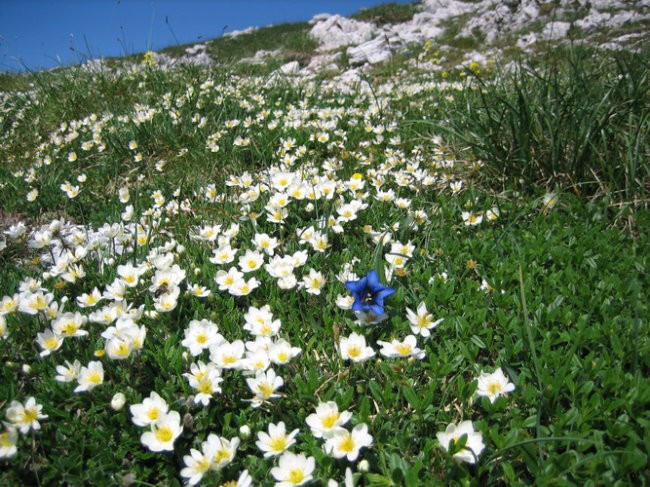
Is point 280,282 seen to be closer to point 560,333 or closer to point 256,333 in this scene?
point 256,333

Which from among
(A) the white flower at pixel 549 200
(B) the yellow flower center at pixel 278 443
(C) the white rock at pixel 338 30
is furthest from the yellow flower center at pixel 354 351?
(C) the white rock at pixel 338 30

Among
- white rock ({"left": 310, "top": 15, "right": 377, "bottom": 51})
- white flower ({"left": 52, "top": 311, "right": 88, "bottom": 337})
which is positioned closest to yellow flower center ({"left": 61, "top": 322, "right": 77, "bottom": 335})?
white flower ({"left": 52, "top": 311, "right": 88, "bottom": 337})

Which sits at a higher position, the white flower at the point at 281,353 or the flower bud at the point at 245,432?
the white flower at the point at 281,353

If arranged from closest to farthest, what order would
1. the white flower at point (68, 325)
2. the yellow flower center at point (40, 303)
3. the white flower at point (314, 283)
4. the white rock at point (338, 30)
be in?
1. the white flower at point (68, 325)
2. the yellow flower center at point (40, 303)
3. the white flower at point (314, 283)
4. the white rock at point (338, 30)

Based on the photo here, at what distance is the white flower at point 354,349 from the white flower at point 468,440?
0.45m

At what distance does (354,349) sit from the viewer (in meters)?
1.90

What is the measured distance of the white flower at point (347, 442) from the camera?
1544mm

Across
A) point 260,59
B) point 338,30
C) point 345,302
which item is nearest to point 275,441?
point 345,302

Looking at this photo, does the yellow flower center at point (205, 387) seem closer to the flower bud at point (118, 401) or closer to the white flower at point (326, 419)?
the flower bud at point (118, 401)

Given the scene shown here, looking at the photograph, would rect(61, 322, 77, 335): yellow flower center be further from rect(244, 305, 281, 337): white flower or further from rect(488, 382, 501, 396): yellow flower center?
rect(488, 382, 501, 396): yellow flower center

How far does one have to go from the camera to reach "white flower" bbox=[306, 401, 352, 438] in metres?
1.62

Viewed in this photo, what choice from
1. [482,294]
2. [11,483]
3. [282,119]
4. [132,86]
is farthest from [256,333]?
[132,86]

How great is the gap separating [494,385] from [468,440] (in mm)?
311

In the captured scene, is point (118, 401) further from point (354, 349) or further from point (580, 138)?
point (580, 138)
